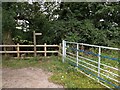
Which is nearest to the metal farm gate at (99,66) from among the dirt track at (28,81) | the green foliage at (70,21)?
the dirt track at (28,81)

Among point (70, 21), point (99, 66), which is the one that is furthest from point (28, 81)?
point (70, 21)

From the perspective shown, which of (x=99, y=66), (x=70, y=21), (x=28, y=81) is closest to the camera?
(x=99, y=66)

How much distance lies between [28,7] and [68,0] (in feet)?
7.22

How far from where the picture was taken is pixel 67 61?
281 inches

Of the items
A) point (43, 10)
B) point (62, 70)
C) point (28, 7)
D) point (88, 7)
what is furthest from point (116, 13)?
point (62, 70)

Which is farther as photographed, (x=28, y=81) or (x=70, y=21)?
(x=70, y=21)

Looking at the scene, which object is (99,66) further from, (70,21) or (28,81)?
(70,21)

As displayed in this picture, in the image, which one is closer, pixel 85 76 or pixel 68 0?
pixel 85 76

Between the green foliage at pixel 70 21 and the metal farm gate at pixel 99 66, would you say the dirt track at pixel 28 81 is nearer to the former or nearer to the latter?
the metal farm gate at pixel 99 66

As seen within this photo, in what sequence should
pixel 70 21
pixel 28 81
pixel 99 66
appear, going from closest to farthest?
pixel 99 66
pixel 28 81
pixel 70 21

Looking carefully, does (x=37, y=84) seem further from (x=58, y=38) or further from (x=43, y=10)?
(x=43, y=10)

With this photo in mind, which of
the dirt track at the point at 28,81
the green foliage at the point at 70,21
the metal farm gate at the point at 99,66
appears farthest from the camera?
the green foliage at the point at 70,21

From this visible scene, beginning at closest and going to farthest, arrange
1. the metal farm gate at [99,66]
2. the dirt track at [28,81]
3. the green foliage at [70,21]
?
the metal farm gate at [99,66], the dirt track at [28,81], the green foliage at [70,21]

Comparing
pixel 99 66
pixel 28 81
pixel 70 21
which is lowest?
pixel 28 81
